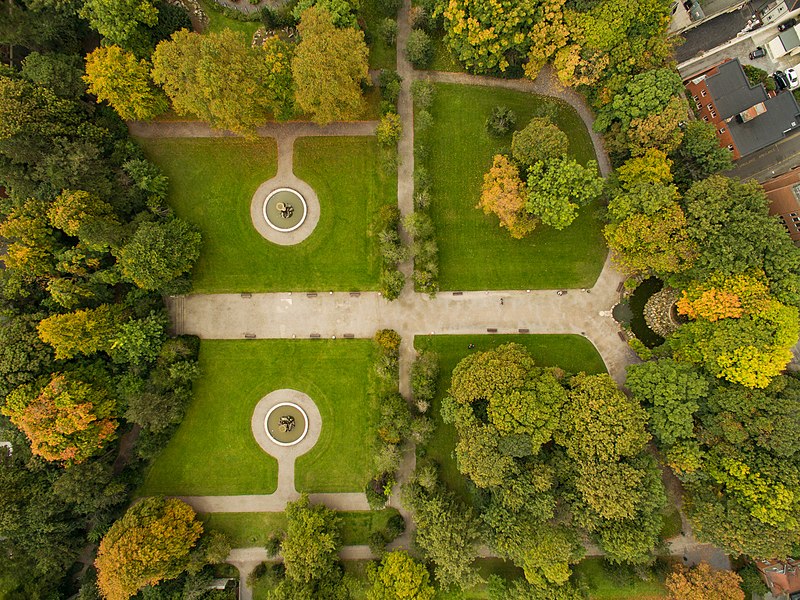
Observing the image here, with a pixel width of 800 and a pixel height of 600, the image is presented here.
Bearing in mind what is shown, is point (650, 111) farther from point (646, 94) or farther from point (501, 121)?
point (501, 121)

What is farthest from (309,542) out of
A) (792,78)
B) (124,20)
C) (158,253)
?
Answer: (792,78)

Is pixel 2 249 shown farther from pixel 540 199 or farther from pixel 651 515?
pixel 651 515

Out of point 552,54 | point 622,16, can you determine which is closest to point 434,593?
→ point 552,54

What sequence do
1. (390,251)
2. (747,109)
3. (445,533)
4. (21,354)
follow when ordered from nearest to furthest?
(21,354) < (445,533) < (747,109) < (390,251)

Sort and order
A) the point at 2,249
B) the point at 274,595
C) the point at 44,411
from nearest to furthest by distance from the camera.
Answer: the point at 44,411 < the point at 274,595 < the point at 2,249

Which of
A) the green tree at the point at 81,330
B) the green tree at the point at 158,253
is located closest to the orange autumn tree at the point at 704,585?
the green tree at the point at 158,253

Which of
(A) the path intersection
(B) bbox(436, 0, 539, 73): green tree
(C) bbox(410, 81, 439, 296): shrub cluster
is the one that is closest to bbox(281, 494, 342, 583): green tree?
(A) the path intersection
